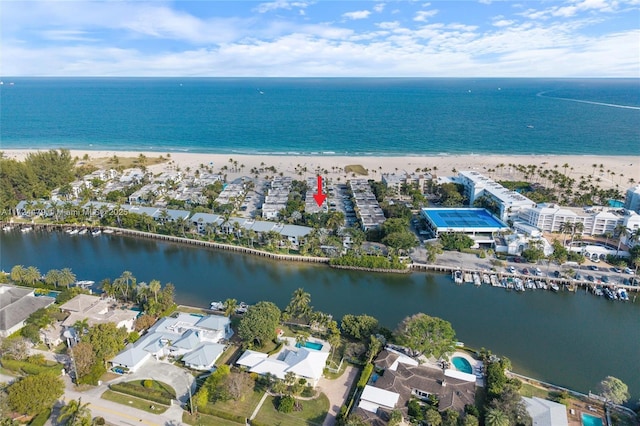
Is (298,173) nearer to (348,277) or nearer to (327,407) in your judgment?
(348,277)

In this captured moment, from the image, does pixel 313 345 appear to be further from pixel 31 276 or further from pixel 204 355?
pixel 31 276

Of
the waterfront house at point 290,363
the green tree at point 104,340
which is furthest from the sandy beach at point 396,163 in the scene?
the waterfront house at point 290,363

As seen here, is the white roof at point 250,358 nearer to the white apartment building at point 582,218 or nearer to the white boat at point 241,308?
the white boat at point 241,308

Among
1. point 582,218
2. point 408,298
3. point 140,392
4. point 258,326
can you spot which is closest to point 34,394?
point 140,392

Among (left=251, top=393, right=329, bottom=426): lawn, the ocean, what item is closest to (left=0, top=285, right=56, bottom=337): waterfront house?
(left=251, top=393, right=329, bottom=426): lawn

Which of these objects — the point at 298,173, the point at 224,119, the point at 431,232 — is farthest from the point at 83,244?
the point at 224,119

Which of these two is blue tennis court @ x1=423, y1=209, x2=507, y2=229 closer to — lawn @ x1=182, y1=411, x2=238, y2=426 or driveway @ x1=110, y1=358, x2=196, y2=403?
driveway @ x1=110, y1=358, x2=196, y2=403
